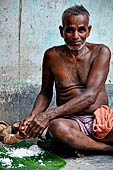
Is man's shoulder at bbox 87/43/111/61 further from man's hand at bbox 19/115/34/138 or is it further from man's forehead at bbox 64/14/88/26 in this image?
man's hand at bbox 19/115/34/138

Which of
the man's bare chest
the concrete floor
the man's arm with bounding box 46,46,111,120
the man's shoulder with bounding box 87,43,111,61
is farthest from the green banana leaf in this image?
the man's shoulder with bounding box 87,43,111,61

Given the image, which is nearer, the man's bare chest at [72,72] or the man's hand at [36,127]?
the man's hand at [36,127]

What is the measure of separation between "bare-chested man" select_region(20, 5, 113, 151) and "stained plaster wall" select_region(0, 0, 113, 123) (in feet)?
4.04

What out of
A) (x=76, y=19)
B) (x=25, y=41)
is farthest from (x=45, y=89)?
(x=25, y=41)

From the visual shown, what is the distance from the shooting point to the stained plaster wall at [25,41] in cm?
559

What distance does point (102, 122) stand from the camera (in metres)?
4.05

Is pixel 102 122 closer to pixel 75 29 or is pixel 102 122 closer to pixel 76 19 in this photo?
pixel 75 29

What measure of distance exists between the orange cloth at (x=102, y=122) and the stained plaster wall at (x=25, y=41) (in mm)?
1855

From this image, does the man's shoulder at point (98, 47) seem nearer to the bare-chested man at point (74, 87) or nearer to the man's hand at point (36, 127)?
the bare-chested man at point (74, 87)

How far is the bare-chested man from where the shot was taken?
3.92 meters

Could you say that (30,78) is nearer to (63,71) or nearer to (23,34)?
(23,34)

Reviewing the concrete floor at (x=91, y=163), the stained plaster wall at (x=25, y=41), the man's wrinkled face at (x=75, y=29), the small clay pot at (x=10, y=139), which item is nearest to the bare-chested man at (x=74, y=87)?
the man's wrinkled face at (x=75, y=29)

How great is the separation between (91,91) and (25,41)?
6.68ft

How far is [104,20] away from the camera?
592 cm
